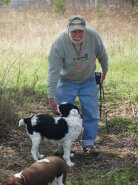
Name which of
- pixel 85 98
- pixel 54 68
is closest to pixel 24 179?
pixel 54 68

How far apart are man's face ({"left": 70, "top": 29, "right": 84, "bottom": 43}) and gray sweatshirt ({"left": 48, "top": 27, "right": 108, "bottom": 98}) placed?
0.12m

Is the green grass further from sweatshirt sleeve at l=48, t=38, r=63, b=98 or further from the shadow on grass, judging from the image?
the shadow on grass

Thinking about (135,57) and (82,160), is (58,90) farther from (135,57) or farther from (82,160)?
(135,57)

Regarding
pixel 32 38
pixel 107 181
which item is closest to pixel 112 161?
pixel 107 181

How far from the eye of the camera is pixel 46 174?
4.76 meters

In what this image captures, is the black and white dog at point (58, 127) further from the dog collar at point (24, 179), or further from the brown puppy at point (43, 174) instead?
the dog collar at point (24, 179)

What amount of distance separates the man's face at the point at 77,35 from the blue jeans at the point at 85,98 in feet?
2.31

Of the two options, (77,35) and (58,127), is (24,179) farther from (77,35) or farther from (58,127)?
(77,35)

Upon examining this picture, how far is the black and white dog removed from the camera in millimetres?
6039

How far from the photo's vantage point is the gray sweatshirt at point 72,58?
6.20 metres

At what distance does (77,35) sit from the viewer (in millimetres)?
6090

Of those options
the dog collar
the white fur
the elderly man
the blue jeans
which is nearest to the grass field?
the white fur

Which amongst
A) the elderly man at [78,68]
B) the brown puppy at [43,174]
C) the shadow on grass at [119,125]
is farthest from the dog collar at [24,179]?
the shadow on grass at [119,125]

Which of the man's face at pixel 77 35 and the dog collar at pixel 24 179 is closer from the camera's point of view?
the dog collar at pixel 24 179
